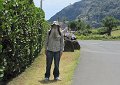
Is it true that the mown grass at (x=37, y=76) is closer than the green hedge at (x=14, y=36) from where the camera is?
No

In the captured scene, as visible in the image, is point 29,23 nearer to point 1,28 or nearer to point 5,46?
point 5,46

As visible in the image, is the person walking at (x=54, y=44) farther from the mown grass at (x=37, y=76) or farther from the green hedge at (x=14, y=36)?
the green hedge at (x=14, y=36)

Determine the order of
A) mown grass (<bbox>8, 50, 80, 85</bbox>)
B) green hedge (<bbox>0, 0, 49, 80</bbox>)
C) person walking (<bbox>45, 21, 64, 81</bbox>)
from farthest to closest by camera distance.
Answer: person walking (<bbox>45, 21, 64, 81</bbox>)
mown grass (<bbox>8, 50, 80, 85</bbox>)
green hedge (<bbox>0, 0, 49, 80</bbox>)

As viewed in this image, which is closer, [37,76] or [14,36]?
[14,36]

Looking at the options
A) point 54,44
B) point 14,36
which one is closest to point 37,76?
point 54,44

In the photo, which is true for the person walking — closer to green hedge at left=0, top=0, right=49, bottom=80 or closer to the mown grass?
the mown grass

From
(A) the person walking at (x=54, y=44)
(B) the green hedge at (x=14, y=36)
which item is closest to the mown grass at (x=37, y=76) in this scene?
(B) the green hedge at (x=14, y=36)

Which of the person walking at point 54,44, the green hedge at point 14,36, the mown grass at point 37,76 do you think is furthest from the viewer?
the person walking at point 54,44

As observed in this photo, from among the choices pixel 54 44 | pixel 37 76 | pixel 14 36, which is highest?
pixel 14 36

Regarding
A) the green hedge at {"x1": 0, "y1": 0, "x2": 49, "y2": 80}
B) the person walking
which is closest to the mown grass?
the green hedge at {"x1": 0, "y1": 0, "x2": 49, "y2": 80}

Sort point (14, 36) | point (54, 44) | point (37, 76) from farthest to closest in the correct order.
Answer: point (37, 76), point (54, 44), point (14, 36)

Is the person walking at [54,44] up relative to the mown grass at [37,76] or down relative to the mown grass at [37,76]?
up

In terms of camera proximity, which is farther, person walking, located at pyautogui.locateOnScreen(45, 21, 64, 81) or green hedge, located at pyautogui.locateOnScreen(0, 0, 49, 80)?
person walking, located at pyautogui.locateOnScreen(45, 21, 64, 81)

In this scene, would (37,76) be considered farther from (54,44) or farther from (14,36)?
(14,36)
